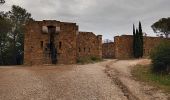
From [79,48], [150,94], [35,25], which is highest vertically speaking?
[35,25]

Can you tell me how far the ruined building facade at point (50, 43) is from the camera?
43375 mm

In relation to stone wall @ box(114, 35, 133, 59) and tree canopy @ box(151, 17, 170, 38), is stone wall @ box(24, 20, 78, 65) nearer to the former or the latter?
stone wall @ box(114, 35, 133, 59)

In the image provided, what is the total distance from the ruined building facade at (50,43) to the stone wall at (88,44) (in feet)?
6.68

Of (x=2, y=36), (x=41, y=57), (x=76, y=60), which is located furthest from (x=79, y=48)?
(x=2, y=36)

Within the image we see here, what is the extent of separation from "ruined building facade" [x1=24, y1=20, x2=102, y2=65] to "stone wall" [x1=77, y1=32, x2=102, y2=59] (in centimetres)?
204

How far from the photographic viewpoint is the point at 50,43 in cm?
4394

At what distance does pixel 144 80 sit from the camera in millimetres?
27062

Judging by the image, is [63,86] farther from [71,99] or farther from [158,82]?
[158,82]

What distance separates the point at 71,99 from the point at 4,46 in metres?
41.0

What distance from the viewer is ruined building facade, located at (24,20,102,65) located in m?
43.4

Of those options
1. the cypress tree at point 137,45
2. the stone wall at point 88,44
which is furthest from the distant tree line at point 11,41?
the cypress tree at point 137,45

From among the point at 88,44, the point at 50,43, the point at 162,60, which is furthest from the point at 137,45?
the point at 162,60

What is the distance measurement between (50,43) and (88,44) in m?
6.11

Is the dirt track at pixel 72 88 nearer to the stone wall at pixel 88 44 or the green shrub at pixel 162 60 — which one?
the green shrub at pixel 162 60
